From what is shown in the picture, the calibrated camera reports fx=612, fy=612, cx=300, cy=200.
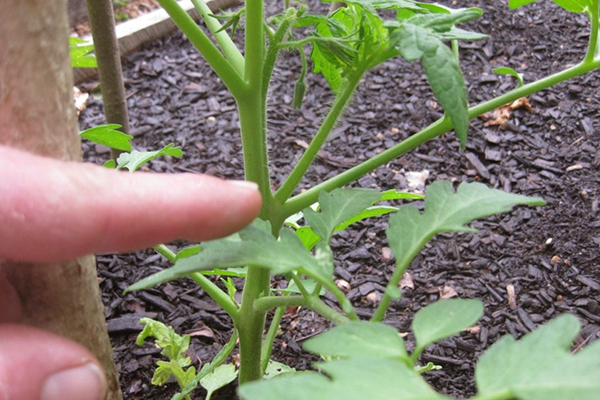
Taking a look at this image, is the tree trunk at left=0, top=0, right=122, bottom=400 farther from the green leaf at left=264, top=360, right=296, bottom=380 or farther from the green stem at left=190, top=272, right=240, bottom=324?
the green leaf at left=264, top=360, right=296, bottom=380

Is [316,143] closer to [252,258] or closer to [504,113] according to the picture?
[252,258]

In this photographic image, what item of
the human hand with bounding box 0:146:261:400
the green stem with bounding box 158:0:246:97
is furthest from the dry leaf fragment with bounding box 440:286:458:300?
the human hand with bounding box 0:146:261:400

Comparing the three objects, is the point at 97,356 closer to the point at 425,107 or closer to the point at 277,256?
the point at 277,256

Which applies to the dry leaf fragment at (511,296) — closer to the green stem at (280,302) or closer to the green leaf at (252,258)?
the green stem at (280,302)

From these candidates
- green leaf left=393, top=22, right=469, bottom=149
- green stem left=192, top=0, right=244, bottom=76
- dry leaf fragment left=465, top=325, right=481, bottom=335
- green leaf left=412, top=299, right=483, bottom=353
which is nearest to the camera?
green leaf left=412, top=299, right=483, bottom=353

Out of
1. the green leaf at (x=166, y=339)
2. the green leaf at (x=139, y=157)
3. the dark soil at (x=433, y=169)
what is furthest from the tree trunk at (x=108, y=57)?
the green leaf at (x=166, y=339)

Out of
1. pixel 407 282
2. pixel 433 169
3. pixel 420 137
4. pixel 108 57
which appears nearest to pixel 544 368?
pixel 420 137
